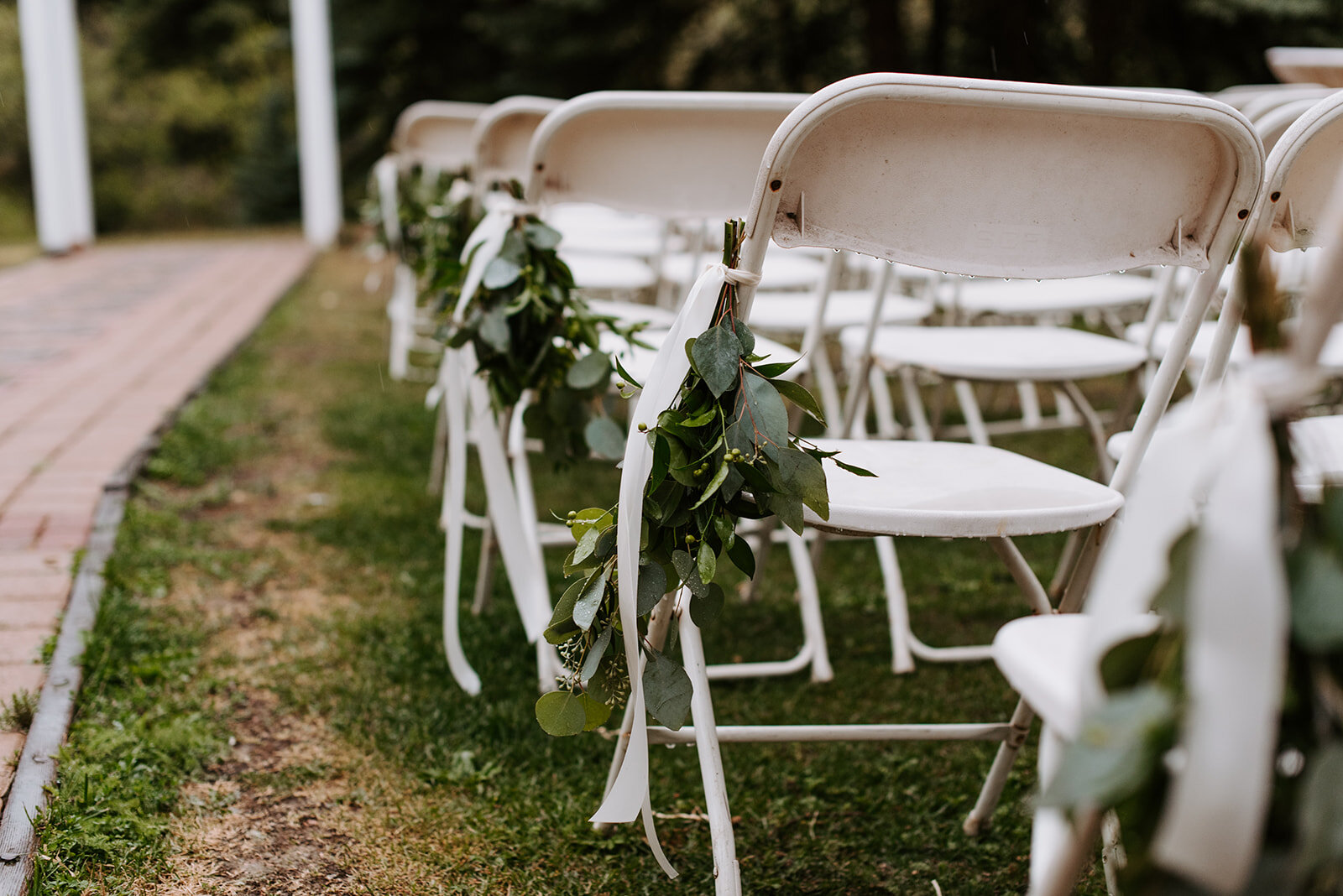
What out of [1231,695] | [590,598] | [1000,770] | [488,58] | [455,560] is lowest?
[1000,770]

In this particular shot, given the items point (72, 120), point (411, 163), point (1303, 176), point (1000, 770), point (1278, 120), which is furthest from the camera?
point (72, 120)

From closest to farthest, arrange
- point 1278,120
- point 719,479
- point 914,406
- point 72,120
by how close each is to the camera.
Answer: point 719,479, point 1278,120, point 914,406, point 72,120

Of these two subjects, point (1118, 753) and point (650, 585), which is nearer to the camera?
point (1118, 753)

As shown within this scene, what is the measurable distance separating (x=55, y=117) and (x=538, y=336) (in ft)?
29.1

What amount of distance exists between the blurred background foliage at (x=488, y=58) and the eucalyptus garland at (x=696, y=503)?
30.8ft

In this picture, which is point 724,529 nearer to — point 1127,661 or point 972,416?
point 1127,661

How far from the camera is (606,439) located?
1.67 m

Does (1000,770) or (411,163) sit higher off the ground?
(411,163)

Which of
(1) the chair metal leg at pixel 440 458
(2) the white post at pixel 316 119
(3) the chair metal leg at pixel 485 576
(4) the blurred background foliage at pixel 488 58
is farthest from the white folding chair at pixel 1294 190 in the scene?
(2) the white post at pixel 316 119

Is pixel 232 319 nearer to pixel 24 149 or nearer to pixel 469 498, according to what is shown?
pixel 469 498

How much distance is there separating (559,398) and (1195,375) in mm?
1546

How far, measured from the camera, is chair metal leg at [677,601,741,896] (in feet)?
3.89

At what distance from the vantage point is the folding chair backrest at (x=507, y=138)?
77.4 inches

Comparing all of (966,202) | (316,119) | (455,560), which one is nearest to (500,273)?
(455,560)
